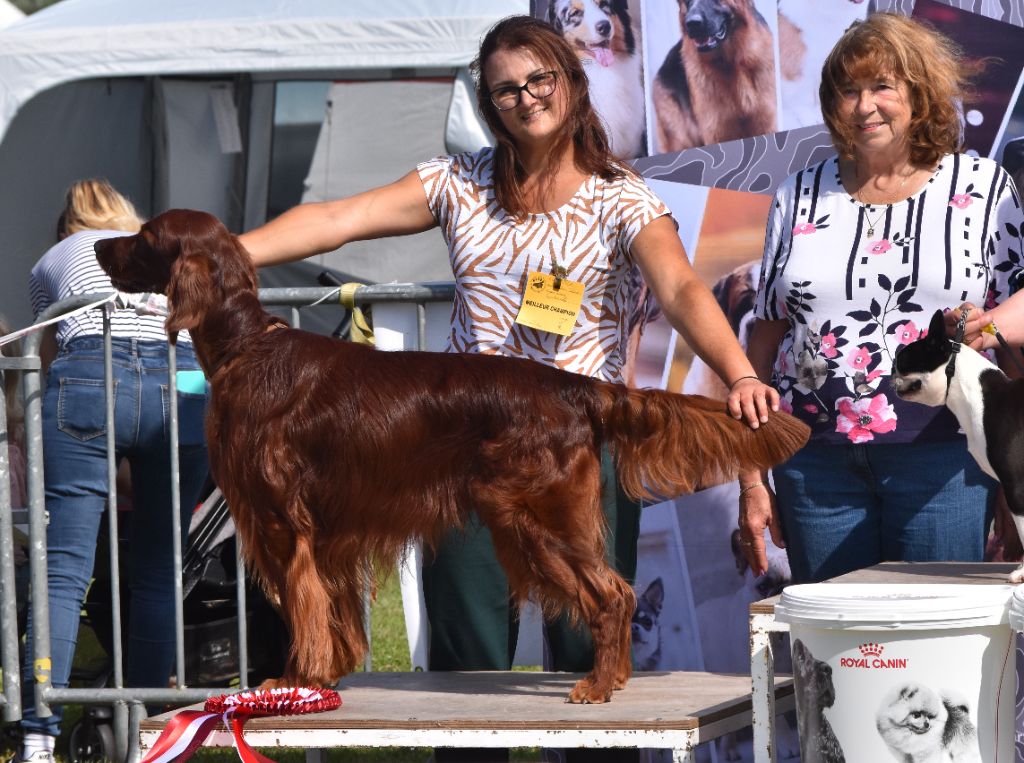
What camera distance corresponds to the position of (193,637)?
492cm

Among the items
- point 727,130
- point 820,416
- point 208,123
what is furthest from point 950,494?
point 208,123

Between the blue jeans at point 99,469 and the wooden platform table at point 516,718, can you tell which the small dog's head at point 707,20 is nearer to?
the wooden platform table at point 516,718

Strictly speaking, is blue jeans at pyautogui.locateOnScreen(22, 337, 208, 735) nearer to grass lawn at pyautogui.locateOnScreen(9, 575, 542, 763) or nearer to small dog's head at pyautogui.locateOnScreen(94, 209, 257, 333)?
grass lawn at pyautogui.locateOnScreen(9, 575, 542, 763)

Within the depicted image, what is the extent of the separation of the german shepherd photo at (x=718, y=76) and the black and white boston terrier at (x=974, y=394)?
1.10 metres

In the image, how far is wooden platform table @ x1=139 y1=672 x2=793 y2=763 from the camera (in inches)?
98.7

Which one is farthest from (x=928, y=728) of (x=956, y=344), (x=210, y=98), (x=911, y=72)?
(x=210, y=98)

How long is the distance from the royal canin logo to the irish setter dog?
0.54 meters

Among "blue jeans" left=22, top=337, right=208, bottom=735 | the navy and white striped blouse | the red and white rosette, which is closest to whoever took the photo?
the red and white rosette

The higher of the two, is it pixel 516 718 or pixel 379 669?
pixel 516 718

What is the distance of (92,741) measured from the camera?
Result: 4.79 meters

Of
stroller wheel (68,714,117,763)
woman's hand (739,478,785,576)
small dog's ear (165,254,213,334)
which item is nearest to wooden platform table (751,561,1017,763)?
woman's hand (739,478,785,576)

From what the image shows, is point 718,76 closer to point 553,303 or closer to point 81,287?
point 553,303

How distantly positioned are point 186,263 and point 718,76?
5.22 feet

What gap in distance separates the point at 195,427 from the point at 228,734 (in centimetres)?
196
